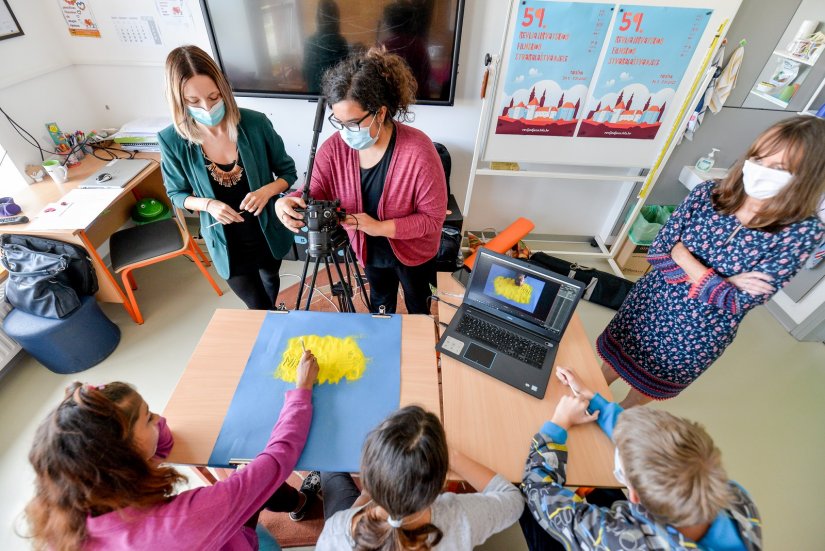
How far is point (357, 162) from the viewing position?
1.36m

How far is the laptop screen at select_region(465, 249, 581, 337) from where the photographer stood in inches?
48.9

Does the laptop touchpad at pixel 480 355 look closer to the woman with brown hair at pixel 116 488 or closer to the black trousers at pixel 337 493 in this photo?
the black trousers at pixel 337 493

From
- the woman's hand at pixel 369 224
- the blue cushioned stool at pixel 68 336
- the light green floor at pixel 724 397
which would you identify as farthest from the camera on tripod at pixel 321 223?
the blue cushioned stool at pixel 68 336

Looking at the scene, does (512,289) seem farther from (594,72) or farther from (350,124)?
(594,72)

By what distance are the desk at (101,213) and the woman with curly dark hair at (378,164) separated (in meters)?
1.38

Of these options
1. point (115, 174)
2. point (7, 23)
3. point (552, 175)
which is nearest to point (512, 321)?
point (552, 175)

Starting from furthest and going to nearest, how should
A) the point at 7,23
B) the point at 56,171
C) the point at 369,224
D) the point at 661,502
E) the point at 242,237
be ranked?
A: the point at 56,171, the point at 7,23, the point at 242,237, the point at 369,224, the point at 661,502

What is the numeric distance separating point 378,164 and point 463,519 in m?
1.09

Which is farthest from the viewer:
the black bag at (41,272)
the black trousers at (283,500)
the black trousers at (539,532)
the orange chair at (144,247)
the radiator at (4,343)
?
the orange chair at (144,247)

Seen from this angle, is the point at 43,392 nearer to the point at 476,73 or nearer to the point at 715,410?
the point at 476,73

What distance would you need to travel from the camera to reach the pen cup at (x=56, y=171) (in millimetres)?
2195

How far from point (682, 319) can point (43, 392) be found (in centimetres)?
306

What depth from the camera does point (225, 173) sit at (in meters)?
1.49

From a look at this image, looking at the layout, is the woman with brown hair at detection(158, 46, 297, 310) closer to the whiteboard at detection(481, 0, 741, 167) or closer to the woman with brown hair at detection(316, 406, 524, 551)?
the woman with brown hair at detection(316, 406, 524, 551)
